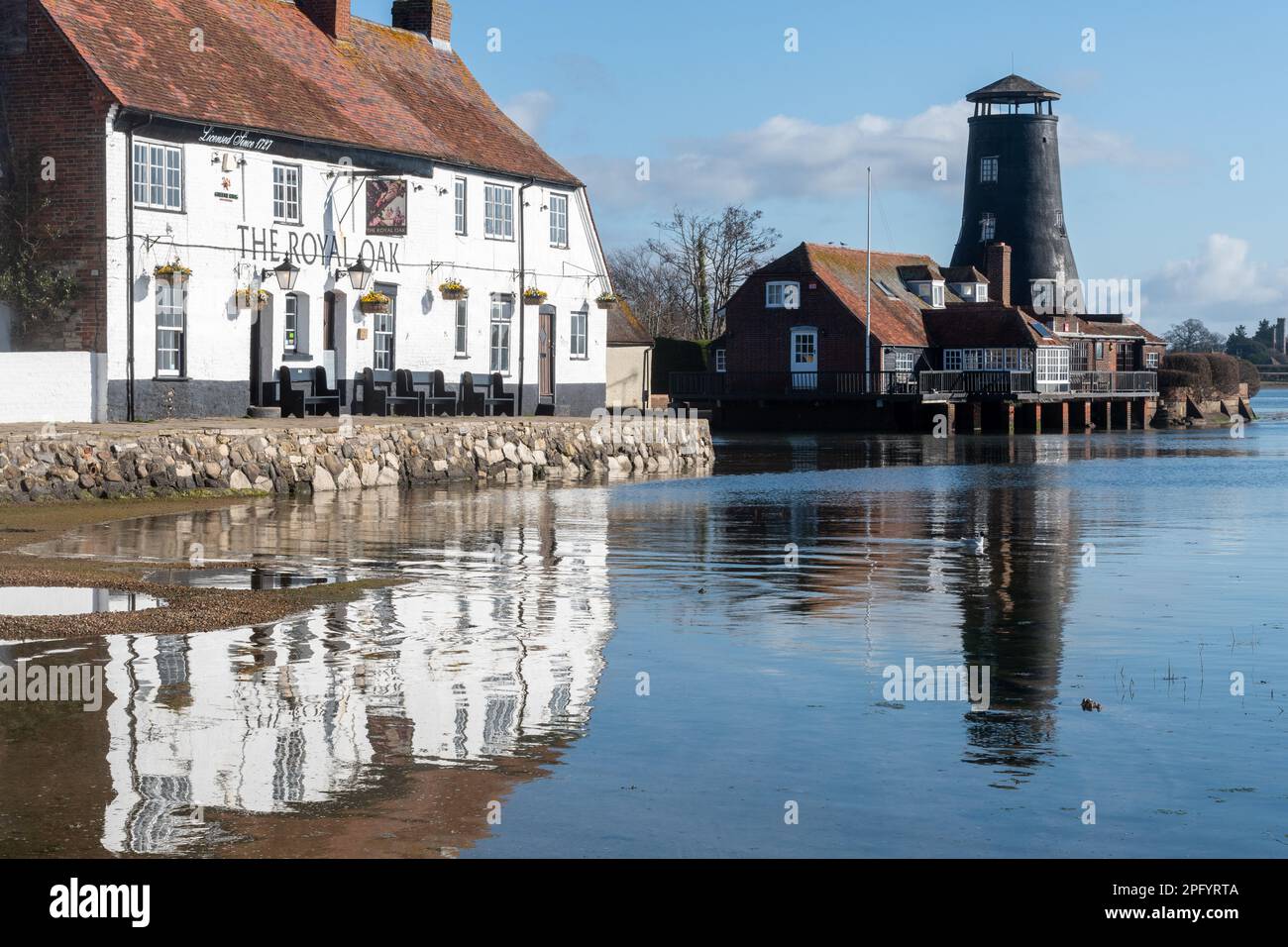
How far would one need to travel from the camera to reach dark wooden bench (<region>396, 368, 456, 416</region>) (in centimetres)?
3950

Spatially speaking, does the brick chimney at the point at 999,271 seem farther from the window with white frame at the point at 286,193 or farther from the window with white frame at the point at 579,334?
the window with white frame at the point at 286,193

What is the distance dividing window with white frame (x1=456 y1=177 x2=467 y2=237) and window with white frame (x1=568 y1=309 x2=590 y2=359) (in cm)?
577

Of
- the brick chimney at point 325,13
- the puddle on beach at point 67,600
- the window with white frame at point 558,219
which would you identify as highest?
the brick chimney at point 325,13

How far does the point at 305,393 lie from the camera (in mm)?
36500

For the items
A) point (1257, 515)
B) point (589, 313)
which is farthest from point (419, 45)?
point (1257, 515)

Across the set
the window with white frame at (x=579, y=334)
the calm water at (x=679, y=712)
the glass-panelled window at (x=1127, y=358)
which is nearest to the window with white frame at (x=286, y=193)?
the window with white frame at (x=579, y=334)

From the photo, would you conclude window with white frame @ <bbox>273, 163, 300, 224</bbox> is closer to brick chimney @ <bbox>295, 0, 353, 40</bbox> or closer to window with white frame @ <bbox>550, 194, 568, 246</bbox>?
brick chimney @ <bbox>295, 0, 353, 40</bbox>

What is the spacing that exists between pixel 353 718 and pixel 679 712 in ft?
6.39

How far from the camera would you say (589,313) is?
157ft

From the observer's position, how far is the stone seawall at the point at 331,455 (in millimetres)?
26078

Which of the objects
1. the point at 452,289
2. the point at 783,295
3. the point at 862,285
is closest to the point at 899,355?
the point at 862,285

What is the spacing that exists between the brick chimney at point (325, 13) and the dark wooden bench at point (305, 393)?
9448mm
